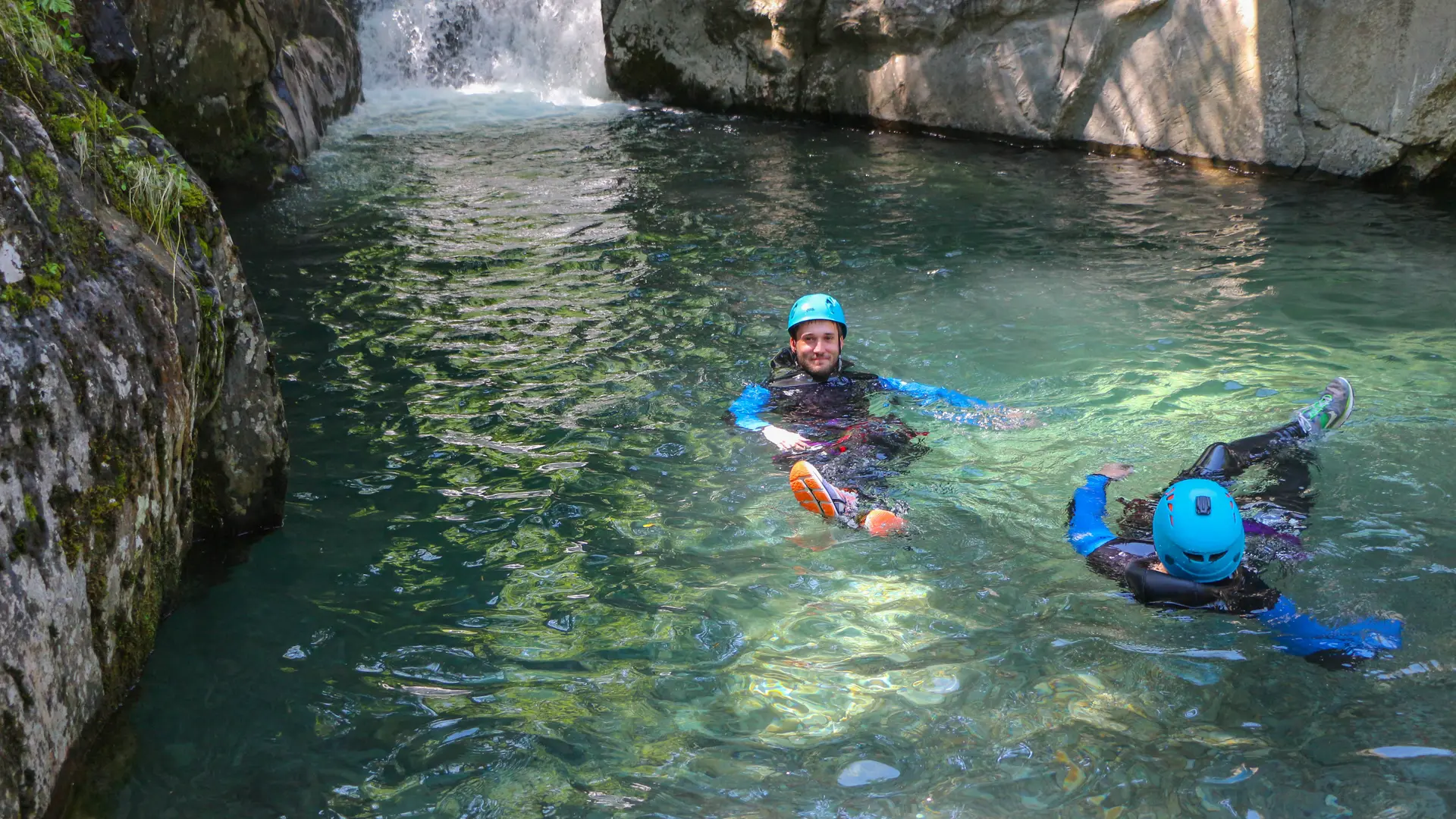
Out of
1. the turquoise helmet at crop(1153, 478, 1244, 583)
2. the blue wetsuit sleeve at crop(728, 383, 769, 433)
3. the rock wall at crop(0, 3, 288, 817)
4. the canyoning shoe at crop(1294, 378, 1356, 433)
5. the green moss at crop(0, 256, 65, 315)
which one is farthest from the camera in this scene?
the blue wetsuit sleeve at crop(728, 383, 769, 433)

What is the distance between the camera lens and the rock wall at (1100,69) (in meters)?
10.7

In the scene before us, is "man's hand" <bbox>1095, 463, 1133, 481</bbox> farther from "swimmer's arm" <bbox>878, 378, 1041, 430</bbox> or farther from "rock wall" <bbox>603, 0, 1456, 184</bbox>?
"rock wall" <bbox>603, 0, 1456, 184</bbox>

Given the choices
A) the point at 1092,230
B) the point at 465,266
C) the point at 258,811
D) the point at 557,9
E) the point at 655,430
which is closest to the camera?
the point at 258,811

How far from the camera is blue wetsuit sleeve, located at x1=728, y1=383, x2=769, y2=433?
591cm

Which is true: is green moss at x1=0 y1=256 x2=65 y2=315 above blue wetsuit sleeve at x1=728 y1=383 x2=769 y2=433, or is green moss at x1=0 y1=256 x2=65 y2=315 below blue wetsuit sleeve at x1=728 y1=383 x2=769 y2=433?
above

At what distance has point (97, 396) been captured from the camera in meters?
3.46

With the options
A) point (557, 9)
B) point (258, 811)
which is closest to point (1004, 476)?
point (258, 811)

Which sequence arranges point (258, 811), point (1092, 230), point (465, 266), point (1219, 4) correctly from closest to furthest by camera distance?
point (258, 811), point (465, 266), point (1092, 230), point (1219, 4)

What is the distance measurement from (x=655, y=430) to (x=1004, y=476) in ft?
6.22

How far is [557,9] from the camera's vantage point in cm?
1891

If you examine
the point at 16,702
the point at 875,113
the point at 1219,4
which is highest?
the point at 1219,4

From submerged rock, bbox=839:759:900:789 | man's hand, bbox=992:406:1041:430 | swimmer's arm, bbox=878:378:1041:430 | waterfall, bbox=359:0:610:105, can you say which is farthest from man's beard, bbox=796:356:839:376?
waterfall, bbox=359:0:610:105

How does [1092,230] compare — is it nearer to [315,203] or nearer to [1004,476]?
[1004,476]

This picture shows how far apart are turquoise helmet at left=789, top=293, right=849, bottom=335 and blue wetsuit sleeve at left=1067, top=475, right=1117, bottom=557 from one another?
175cm
